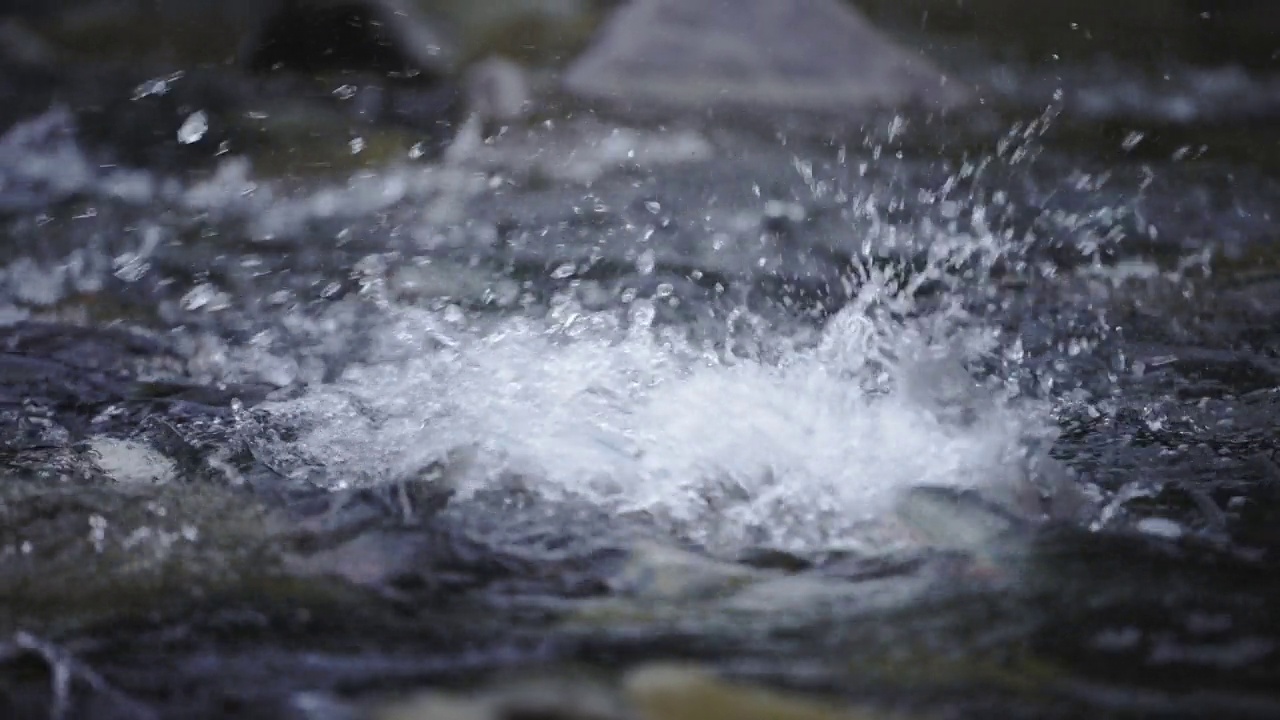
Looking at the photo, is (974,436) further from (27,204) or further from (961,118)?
(27,204)

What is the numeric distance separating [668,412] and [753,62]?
154 cm

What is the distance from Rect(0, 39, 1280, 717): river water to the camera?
5.08 feet

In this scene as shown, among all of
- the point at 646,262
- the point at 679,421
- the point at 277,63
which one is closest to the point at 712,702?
the point at 679,421

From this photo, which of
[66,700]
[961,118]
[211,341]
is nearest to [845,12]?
[961,118]

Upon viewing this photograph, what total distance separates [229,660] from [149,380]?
1.31 meters

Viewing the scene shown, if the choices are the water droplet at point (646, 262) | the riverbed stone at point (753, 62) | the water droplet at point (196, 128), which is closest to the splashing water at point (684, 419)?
the water droplet at point (646, 262)

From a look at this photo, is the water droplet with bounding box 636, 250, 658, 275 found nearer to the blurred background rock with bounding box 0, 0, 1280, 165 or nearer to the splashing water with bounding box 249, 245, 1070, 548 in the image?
the splashing water with bounding box 249, 245, 1070, 548

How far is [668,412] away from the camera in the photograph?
93.4 inches

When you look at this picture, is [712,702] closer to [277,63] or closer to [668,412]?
[668,412]

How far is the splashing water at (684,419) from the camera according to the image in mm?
2094

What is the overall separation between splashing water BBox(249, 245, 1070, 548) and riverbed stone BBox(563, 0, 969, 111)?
0.88 metres

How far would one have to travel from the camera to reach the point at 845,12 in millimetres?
3291

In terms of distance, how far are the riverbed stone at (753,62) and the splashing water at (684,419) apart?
88cm

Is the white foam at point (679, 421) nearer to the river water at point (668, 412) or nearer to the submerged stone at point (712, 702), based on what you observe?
the river water at point (668, 412)
